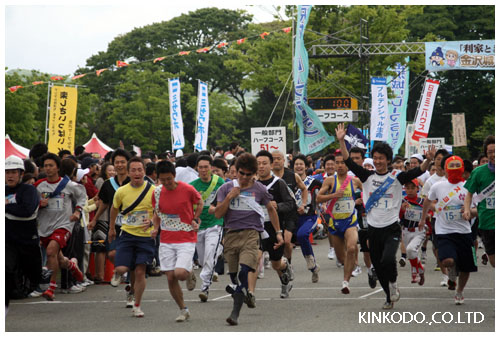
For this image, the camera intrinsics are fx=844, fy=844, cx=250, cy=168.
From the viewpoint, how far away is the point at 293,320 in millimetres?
9336

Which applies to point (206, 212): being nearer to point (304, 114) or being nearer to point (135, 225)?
point (135, 225)

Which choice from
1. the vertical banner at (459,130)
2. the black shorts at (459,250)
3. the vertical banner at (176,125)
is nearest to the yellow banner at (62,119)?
the vertical banner at (176,125)

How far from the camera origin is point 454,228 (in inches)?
418

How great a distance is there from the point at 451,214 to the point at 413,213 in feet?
7.49

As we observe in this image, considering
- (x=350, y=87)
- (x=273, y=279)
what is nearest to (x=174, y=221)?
(x=273, y=279)

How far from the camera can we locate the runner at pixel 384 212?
403 inches

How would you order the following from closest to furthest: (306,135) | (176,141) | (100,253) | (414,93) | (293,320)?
(293,320)
(100,253)
(306,135)
(176,141)
(414,93)

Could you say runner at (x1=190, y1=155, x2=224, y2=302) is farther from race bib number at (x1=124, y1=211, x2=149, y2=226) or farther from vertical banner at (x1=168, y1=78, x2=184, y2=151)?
vertical banner at (x1=168, y1=78, x2=184, y2=151)

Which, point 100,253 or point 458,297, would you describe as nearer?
point 458,297

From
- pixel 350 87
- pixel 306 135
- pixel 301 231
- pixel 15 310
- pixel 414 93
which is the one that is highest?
pixel 414 93

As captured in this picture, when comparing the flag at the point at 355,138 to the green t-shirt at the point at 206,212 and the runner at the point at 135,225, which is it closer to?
the green t-shirt at the point at 206,212

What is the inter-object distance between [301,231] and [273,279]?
938 mm

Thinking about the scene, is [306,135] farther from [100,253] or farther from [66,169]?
[66,169]

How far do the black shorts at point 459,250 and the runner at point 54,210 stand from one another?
480 cm
